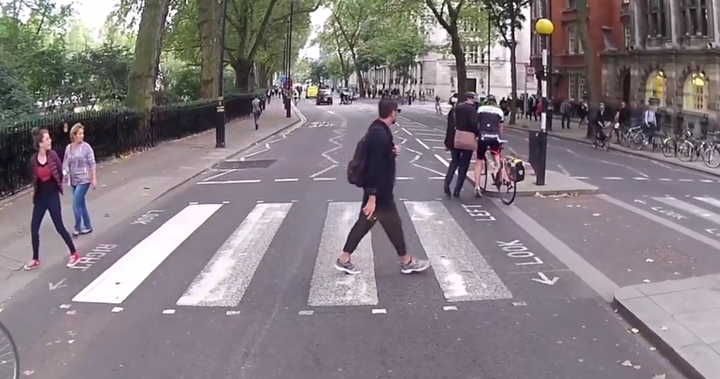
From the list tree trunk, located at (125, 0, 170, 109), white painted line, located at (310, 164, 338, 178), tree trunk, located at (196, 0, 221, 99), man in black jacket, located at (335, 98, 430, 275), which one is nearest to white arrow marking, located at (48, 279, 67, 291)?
man in black jacket, located at (335, 98, 430, 275)

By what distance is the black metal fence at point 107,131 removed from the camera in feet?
48.7

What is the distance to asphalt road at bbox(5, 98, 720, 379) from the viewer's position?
589 centimetres

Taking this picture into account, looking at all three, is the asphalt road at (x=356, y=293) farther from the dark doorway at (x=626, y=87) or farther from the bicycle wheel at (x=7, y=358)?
the dark doorway at (x=626, y=87)

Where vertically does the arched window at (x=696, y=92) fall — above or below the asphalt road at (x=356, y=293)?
above

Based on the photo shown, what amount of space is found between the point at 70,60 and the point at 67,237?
2813cm

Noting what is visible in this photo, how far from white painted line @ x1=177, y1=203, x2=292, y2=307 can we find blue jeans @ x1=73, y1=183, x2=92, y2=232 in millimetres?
2028

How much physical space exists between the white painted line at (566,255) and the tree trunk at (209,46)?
2689 centimetres

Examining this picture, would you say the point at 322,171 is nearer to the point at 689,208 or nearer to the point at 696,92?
the point at 689,208

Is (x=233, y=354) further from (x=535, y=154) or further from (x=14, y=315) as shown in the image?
(x=535, y=154)

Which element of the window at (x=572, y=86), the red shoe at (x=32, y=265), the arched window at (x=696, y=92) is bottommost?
the red shoe at (x=32, y=265)

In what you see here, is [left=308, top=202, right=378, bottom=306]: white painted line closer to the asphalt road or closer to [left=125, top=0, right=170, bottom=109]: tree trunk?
the asphalt road

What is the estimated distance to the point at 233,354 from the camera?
19.9ft

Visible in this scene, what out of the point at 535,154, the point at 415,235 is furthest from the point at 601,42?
the point at 415,235

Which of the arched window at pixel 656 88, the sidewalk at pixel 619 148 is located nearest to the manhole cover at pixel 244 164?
the sidewalk at pixel 619 148
